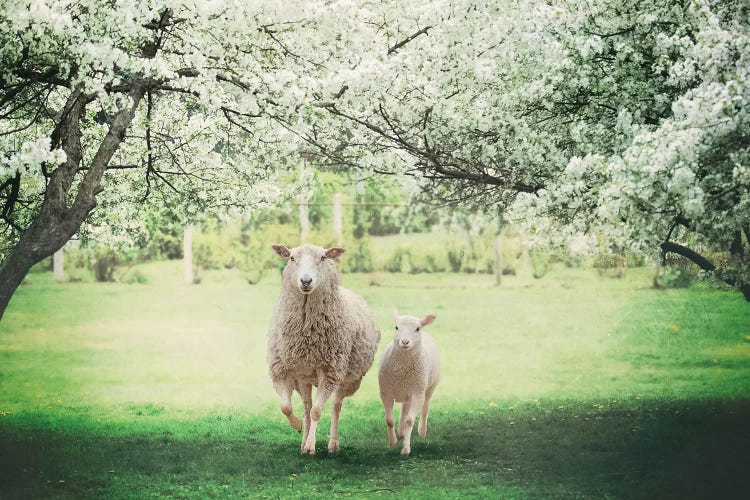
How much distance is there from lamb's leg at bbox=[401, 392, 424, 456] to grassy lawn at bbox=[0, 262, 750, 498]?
137 millimetres

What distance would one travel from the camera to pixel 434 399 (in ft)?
46.5

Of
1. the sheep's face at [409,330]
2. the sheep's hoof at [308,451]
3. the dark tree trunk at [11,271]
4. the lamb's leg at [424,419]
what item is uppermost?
the dark tree trunk at [11,271]

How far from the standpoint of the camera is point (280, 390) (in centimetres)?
830

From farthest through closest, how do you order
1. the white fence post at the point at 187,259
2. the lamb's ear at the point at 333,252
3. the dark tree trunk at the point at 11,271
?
the white fence post at the point at 187,259
the lamb's ear at the point at 333,252
the dark tree trunk at the point at 11,271

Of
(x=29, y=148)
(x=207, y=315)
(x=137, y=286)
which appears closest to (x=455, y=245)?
(x=207, y=315)

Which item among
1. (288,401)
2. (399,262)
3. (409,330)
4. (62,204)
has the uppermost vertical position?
(62,204)

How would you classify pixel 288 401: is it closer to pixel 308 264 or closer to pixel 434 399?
pixel 308 264

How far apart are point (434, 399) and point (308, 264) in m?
6.89

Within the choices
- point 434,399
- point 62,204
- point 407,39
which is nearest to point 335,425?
point 62,204

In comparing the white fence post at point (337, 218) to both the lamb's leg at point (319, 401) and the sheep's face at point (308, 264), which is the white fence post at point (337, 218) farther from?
the sheep's face at point (308, 264)

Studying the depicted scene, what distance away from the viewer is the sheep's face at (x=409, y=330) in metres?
8.42

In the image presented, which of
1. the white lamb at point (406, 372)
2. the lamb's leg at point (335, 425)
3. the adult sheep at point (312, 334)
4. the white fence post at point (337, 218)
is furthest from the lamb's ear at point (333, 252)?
the white fence post at point (337, 218)

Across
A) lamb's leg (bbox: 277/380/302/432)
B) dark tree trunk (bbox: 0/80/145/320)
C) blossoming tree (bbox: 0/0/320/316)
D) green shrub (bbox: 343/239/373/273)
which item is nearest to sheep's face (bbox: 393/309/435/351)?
lamb's leg (bbox: 277/380/302/432)

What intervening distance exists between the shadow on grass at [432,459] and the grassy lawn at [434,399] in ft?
0.11
